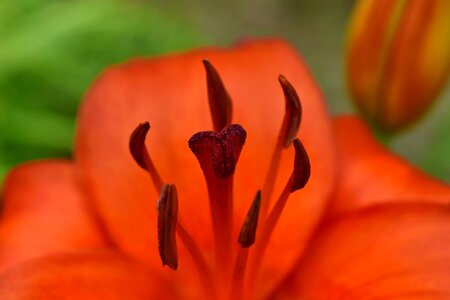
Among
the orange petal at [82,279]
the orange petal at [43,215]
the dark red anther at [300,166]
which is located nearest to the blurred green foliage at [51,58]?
the orange petal at [43,215]

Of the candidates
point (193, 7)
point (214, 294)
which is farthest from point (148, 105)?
point (193, 7)

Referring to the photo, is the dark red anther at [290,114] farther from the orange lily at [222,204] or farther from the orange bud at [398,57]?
the orange bud at [398,57]

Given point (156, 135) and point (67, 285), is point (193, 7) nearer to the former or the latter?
point (156, 135)

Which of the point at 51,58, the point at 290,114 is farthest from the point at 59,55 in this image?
the point at 290,114

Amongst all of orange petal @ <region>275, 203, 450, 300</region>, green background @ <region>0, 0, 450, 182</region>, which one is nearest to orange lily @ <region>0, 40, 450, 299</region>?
orange petal @ <region>275, 203, 450, 300</region>

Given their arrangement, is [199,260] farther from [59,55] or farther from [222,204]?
[59,55]
